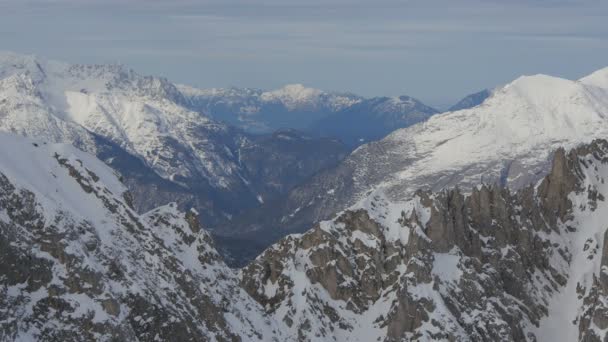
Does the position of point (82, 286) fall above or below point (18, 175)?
below

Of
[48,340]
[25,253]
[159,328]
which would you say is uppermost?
[25,253]

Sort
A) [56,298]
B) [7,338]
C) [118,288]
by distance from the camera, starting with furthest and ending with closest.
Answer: [118,288] < [56,298] < [7,338]

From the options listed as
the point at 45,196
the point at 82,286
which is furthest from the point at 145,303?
the point at 45,196

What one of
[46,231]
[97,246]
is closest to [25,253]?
[46,231]

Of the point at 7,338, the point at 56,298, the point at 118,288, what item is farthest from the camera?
the point at 118,288

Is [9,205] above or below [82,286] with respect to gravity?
above

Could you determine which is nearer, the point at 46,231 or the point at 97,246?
the point at 46,231

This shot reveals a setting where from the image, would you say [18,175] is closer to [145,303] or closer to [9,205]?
[9,205]

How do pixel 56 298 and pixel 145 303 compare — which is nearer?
pixel 56 298

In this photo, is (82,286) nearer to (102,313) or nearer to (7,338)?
(102,313)
